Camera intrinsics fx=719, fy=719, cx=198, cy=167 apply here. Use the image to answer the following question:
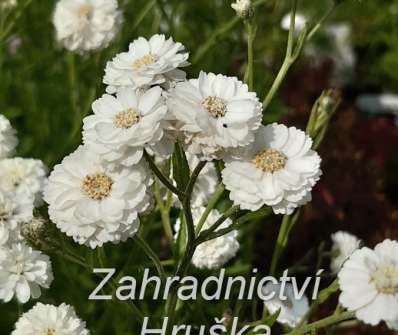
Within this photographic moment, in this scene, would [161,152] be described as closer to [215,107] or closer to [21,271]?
[215,107]

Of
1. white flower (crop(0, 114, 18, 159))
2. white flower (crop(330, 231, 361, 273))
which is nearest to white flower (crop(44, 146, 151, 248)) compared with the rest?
white flower (crop(0, 114, 18, 159))

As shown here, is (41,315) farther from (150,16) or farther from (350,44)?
Answer: (350,44)

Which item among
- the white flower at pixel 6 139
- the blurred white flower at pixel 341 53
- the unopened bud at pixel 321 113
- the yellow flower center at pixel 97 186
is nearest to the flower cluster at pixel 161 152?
the yellow flower center at pixel 97 186

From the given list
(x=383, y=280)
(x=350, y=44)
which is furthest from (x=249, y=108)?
(x=350, y=44)

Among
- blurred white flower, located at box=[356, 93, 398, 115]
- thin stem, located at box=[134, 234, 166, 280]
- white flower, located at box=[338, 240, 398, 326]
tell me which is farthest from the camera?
blurred white flower, located at box=[356, 93, 398, 115]

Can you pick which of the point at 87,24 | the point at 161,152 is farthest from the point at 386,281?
the point at 87,24

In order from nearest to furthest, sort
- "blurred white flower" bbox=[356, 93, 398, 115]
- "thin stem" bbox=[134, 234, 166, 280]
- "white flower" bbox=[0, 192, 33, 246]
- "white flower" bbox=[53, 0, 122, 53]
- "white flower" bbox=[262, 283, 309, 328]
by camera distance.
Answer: "thin stem" bbox=[134, 234, 166, 280] → "white flower" bbox=[0, 192, 33, 246] → "white flower" bbox=[262, 283, 309, 328] → "white flower" bbox=[53, 0, 122, 53] → "blurred white flower" bbox=[356, 93, 398, 115]

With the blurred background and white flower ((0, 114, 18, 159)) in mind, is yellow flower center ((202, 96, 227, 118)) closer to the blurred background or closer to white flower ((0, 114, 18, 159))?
the blurred background

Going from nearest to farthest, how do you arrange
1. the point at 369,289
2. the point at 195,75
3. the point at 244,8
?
the point at 369,289, the point at 244,8, the point at 195,75
